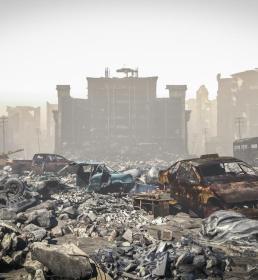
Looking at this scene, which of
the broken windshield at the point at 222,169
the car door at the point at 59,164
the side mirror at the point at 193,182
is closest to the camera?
the side mirror at the point at 193,182

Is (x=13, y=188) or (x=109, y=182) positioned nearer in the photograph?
(x=13, y=188)

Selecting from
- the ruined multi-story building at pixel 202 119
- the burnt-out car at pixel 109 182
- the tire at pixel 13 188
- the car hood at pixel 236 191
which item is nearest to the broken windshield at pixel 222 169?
the car hood at pixel 236 191

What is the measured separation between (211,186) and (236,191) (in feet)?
1.94

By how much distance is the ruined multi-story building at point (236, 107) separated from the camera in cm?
5366

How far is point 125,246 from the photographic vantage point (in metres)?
6.87

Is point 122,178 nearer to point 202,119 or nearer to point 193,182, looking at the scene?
point 193,182

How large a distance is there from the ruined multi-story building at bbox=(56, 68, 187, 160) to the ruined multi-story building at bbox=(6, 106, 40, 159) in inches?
711

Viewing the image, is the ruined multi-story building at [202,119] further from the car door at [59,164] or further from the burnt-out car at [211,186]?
the burnt-out car at [211,186]

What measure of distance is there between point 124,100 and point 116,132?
15.6 ft

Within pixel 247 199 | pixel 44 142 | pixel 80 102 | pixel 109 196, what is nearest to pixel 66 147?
pixel 80 102

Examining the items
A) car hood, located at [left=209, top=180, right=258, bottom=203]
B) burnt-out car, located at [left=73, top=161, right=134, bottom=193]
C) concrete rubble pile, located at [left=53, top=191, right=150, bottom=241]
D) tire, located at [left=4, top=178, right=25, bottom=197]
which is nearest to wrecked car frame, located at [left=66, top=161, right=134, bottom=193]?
burnt-out car, located at [left=73, top=161, right=134, bottom=193]

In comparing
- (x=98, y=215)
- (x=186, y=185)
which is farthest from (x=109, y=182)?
(x=186, y=185)

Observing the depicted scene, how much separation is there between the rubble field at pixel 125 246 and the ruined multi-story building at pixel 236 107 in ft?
151

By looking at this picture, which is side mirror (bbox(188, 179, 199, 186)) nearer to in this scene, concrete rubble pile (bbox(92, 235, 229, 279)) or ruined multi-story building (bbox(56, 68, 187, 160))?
concrete rubble pile (bbox(92, 235, 229, 279))
